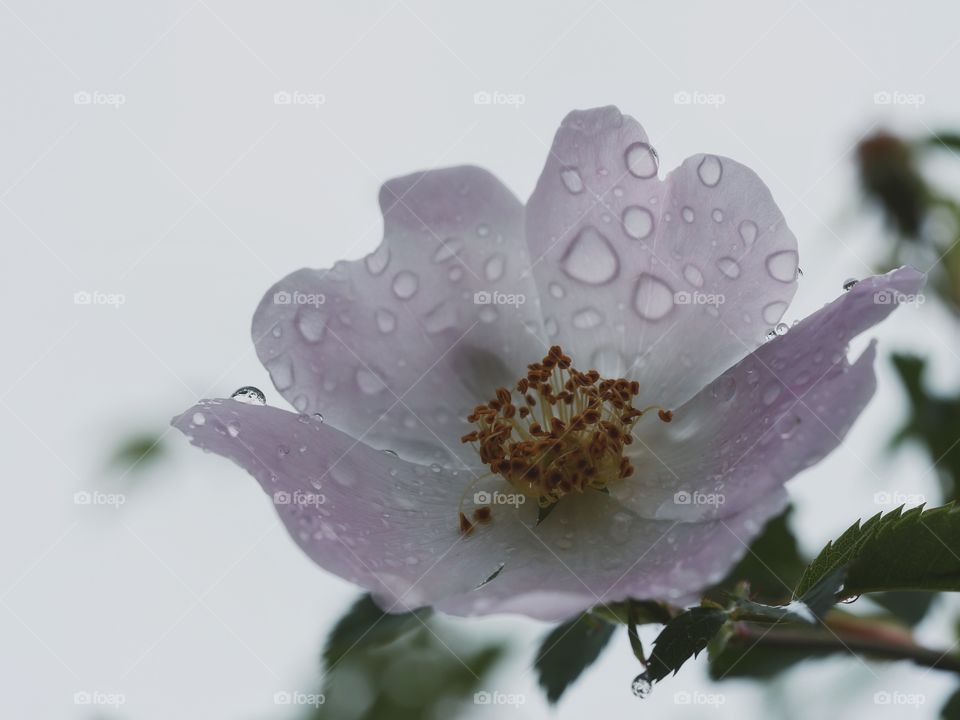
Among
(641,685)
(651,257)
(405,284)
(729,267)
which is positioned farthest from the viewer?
(405,284)

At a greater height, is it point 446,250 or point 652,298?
point 446,250

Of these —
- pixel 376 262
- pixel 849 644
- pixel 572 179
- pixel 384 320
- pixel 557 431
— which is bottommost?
pixel 849 644

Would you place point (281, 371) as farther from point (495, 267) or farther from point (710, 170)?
point (710, 170)

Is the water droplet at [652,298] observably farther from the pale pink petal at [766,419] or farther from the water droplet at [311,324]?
the water droplet at [311,324]

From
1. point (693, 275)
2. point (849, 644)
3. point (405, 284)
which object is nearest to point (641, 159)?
point (693, 275)

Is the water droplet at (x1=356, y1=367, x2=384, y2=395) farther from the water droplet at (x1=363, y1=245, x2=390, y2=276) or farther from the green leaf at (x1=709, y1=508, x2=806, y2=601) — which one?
the green leaf at (x1=709, y1=508, x2=806, y2=601)

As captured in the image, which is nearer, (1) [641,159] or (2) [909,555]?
(2) [909,555]

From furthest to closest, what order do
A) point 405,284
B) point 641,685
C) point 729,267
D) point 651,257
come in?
1. point 405,284
2. point 651,257
3. point 729,267
4. point 641,685

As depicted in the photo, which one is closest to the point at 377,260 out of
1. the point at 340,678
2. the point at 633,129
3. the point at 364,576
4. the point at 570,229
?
the point at 570,229
